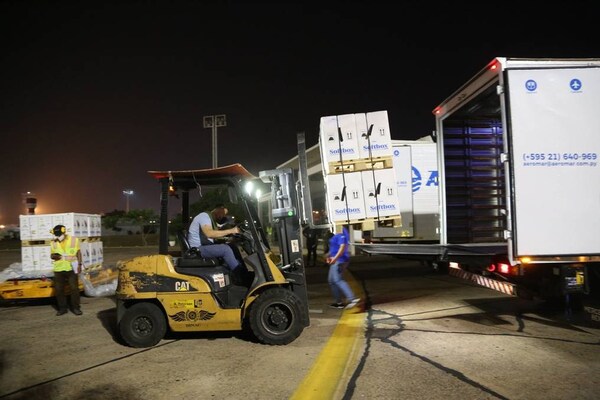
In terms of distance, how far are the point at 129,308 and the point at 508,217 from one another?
5.13m

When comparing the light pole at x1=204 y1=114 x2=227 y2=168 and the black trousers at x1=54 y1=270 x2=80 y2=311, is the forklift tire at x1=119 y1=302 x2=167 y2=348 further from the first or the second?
the light pole at x1=204 y1=114 x2=227 y2=168

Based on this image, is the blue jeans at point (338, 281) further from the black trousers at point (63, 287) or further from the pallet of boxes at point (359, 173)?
the black trousers at point (63, 287)

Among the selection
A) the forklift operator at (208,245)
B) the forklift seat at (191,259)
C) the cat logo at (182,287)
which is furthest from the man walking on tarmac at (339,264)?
the cat logo at (182,287)

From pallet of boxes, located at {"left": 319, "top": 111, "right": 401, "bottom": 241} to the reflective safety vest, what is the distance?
16.4ft

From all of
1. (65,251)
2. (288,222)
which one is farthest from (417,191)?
(65,251)

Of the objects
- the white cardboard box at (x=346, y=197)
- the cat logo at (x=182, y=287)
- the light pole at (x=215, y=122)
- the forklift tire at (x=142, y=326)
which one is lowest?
the forklift tire at (x=142, y=326)

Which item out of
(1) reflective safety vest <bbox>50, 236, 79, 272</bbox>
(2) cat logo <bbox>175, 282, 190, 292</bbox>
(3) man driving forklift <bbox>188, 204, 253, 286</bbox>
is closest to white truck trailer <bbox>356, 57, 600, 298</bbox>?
(3) man driving forklift <bbox>188, 204, 253, 286</bbox>

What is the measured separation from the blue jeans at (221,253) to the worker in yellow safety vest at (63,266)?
3564 millimetres

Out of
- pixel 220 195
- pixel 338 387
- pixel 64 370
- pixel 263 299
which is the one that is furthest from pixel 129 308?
pixel 220 195

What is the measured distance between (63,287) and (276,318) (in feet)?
15.9

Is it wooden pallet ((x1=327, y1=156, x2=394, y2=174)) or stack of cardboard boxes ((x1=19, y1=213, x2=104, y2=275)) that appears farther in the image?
stack of cardboard boxes ((x1=19, y1=213, x2=104, y2=275))

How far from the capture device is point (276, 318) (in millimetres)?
5941

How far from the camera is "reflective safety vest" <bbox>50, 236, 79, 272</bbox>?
8336 millimetres

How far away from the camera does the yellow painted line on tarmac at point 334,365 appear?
4270 mm
